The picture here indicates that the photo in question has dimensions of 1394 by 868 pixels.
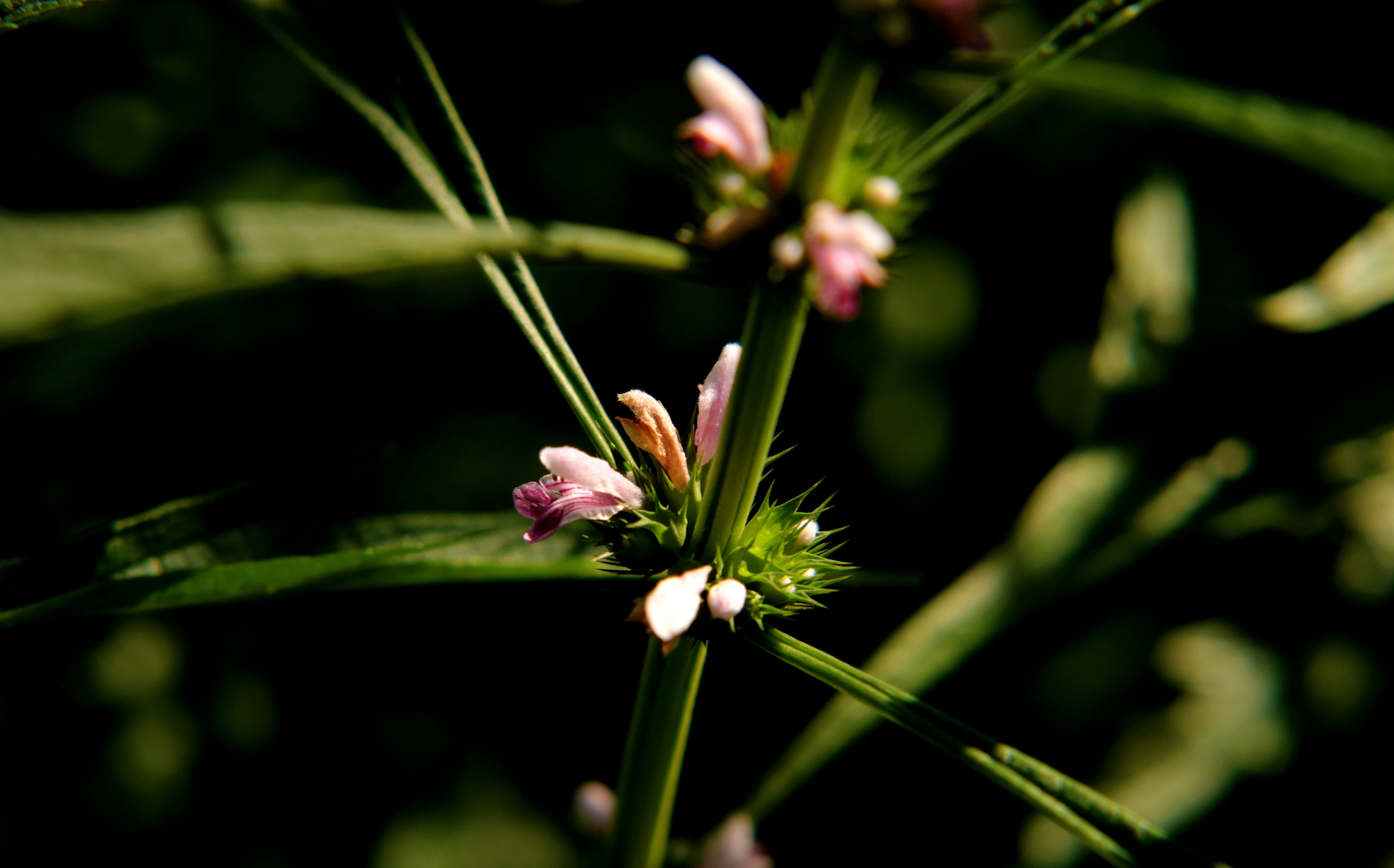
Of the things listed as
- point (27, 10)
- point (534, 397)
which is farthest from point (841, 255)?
Result: point (534, 397)

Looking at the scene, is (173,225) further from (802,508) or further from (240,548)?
(802,508)

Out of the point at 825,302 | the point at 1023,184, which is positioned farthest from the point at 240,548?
the point at 1023,184

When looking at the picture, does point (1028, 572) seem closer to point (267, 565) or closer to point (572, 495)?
point (572, 495)

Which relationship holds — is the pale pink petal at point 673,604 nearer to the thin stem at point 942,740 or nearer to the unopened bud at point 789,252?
the thin stem at point 942,740

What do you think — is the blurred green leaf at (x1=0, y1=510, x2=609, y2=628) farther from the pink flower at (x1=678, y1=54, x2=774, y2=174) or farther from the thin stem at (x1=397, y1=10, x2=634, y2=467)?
the pink flower at (x1=678, y1=54, x2=774, y2=174)

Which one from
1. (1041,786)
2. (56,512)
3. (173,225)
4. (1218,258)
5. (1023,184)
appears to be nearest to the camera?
(173,225)

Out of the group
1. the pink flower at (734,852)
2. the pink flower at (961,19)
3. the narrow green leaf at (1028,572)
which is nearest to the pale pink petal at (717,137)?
the pink flower at (961,19)
